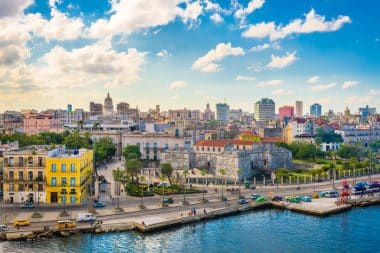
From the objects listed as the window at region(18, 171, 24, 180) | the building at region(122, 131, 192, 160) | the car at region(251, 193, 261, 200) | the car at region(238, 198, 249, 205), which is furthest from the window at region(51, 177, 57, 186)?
the building at region(122, 131, 192, 160)

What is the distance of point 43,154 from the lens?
62781 mm

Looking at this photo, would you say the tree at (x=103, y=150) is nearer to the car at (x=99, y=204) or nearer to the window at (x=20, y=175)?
the window at (x=20, y=175)

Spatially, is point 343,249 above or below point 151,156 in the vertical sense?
below

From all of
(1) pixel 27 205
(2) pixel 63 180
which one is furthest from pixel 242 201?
(1) pixel 27 205

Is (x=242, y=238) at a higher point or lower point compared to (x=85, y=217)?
lower

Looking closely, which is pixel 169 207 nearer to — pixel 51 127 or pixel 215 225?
pixel 215 225

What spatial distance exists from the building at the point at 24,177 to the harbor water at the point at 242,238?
563 inches

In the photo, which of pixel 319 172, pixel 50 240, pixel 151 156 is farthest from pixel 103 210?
pixel 151 156

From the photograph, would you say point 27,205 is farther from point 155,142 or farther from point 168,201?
point 155,142

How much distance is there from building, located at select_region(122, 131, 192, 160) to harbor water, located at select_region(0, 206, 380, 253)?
57068 mm

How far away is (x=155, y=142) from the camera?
119m

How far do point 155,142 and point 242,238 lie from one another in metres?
69.6

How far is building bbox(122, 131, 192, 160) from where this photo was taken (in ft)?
386

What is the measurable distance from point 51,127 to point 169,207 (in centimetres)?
12078
